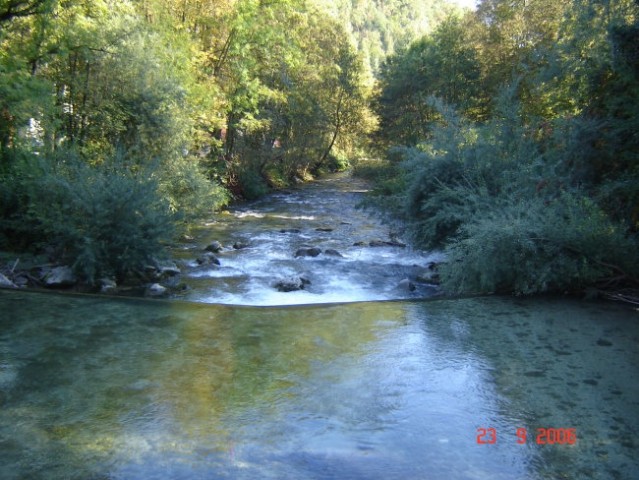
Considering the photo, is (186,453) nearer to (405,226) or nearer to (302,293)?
(302,293)

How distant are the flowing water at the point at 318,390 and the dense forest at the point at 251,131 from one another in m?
1.12

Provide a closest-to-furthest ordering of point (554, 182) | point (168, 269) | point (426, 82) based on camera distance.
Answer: point (554, 182), point (168, 269), point (426, 82)

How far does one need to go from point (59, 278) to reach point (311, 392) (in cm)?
675

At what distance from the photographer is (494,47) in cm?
2322

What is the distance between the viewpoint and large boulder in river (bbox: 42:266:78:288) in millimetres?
9603

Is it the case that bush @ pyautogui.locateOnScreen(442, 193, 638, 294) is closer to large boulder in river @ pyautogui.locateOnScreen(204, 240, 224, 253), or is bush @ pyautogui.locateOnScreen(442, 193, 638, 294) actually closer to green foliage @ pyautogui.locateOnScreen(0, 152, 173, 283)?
green foliage @ pyautogui.locateOnScreen(0, 152, 173, 283)

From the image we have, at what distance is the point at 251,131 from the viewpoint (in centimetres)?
2611

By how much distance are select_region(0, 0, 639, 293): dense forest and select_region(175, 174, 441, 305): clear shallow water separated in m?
1.08

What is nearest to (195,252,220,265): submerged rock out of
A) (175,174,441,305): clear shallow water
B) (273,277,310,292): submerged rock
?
(175,174,441,305): clear shallow water

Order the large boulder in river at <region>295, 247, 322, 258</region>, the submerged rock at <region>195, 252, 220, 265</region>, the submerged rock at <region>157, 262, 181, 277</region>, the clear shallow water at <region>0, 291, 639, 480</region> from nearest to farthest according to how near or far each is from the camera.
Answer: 1. the clear shallow water at <region>0, 291, 639, 480</region>
2. the submerged rock at <region>157, 262, 181, 277</region>
3. the submerged rock at <region>195, 252, 220, 265</region>
4. the large boulder in river at <region>295, 247, 322, 258</region>

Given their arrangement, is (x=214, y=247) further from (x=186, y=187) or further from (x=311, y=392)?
(x=311, y=392)

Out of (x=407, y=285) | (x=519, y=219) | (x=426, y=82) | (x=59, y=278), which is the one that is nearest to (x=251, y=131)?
(x=426, y=82)

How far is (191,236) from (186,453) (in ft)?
41.9
